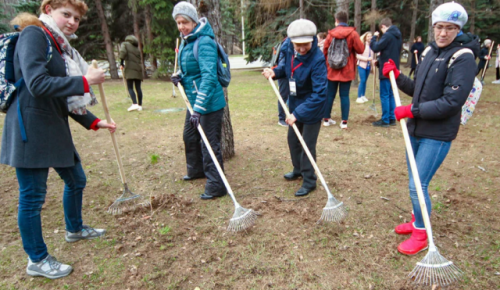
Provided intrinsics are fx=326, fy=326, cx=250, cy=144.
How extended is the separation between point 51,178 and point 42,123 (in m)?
2.54

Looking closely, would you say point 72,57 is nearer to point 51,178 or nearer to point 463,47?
point 51,178

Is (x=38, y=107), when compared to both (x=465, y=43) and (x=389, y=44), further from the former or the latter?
(x=389, y=44)

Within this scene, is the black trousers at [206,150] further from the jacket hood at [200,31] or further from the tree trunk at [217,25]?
the jacket hood at [200,31]

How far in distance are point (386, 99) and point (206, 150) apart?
4.27 m

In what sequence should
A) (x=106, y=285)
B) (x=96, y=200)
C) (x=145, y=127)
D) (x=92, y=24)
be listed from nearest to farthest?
(x=106, y=285)
(x=96, y=200)
(x=145, y=127)
(x=92, y=24)

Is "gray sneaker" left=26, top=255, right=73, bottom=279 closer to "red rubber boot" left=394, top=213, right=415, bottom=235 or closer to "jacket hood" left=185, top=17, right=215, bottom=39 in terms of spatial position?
"jacket hood" left=185, top=17, right=215, bottom=39

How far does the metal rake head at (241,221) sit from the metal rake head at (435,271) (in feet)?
4.72

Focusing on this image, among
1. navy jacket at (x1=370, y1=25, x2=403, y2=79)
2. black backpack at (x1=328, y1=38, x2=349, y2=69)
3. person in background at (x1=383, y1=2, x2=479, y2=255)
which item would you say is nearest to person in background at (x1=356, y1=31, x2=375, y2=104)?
navy jacket at (x1=370, y1=25, x2=403, y2=79)

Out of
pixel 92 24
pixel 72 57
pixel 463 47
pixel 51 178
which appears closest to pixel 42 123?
pixel 72 57

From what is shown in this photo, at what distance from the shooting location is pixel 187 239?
122 inches

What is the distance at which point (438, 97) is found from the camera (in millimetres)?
2494

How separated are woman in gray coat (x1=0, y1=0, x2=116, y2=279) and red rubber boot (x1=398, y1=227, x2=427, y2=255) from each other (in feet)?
A: 9.17

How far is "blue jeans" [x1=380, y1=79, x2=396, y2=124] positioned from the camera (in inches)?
249

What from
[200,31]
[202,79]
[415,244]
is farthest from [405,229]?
[200,31]
